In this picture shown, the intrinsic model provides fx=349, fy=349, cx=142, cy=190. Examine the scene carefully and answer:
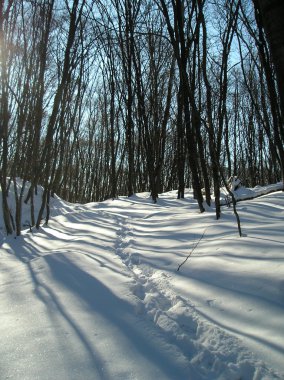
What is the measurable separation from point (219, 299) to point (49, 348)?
3.51ft

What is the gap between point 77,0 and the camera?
19.9 feet

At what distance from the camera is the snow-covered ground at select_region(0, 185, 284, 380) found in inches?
64.7

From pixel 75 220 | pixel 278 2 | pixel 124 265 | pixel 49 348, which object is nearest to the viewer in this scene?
pixel 278 2

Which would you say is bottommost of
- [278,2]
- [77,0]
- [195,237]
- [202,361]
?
[202,361]

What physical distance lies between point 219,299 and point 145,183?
14.5 m

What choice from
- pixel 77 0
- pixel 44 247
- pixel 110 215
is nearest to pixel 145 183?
pixel 110 215

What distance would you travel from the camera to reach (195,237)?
12.3 feet

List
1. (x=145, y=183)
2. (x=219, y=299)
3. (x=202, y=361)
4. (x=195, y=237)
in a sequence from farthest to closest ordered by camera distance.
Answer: (x=145, y=183)
(x=195, y=237)
(x=219, y=299)
(x=202, y=361)

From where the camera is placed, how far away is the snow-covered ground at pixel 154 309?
1644 mm

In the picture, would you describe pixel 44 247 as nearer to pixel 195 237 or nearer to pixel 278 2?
pixel 195 237

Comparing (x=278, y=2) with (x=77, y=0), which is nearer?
(x=278, y=2)

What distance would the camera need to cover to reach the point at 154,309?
2305mm

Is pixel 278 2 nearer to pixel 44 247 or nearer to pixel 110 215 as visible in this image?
pixel 44 247

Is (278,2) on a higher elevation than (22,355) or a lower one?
higher
